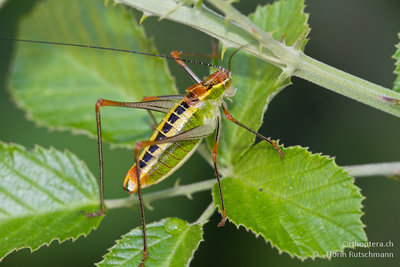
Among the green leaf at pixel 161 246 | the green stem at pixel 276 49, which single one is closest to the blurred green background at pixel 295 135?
the green leaf at pixel 161 246

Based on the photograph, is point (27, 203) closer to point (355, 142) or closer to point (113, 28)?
point (113, 28)

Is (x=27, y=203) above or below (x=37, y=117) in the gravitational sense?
below

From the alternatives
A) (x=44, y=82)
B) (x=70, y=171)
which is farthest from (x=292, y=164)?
(x=44, y=82)

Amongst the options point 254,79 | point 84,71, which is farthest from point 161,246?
point 84,71

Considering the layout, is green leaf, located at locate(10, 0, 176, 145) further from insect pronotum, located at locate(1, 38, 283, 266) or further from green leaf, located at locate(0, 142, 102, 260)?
green leaf, located at locate(0, 142, 102, 260)

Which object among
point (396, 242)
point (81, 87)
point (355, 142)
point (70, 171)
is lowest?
point (70, 171)
